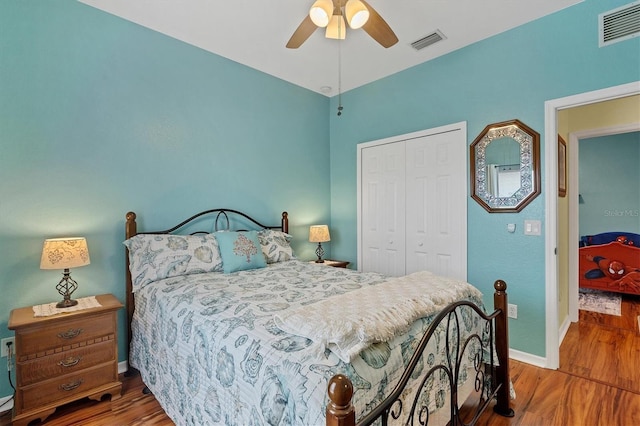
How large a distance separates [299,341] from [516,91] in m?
2.83

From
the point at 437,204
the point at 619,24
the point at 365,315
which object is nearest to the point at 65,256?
the point at 365,315

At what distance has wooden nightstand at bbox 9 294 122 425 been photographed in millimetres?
1823

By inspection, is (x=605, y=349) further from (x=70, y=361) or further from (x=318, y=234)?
(x=70, y=361)

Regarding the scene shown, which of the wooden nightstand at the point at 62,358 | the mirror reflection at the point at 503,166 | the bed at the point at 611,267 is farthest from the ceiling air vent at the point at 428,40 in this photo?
the bed at the point at 611,267

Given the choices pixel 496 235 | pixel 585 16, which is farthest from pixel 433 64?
pixel 496 235

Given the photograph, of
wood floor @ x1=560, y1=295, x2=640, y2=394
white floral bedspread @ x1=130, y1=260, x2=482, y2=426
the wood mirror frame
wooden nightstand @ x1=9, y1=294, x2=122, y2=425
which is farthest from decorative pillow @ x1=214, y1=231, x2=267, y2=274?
wood floor @ x1=560, y1=295, x2=640, y2=394

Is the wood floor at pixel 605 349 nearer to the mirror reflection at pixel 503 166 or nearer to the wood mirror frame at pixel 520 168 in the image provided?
the wood mirror frame at pixel 520 168

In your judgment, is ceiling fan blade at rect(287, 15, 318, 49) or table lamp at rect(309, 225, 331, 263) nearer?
ceiling fan blade at rect(287, 15, 318, 49)

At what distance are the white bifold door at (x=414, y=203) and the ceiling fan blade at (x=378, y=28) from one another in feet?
4.19

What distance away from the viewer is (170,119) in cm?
288

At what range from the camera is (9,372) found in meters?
2.12

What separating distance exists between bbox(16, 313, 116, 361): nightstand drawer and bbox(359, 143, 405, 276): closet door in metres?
2.76

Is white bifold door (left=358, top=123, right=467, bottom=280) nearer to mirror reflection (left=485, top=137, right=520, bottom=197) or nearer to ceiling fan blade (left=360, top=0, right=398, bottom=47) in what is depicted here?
mirror reflection (left=485, top=137, right=520, bottom=197)

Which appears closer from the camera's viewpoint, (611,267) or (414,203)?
(414,203)
